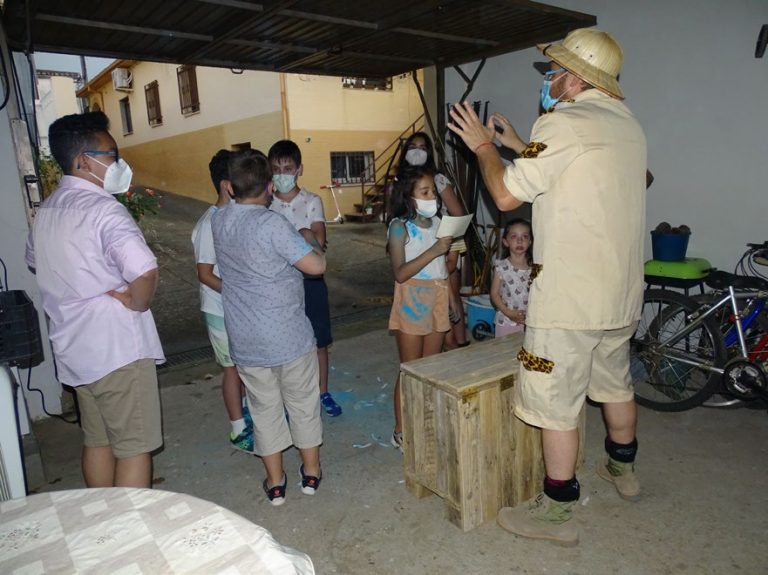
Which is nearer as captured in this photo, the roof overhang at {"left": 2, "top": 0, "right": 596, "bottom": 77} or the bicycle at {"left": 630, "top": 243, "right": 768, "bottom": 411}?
the bicycle at {"left": 630, "top": 243, "right": 768, "bottom": 411}

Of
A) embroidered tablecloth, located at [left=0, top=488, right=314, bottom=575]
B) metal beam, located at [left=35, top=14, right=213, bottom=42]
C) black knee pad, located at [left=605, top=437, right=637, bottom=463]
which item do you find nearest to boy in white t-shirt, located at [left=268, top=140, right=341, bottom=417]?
metal beam, located at [left=35, top=14, right=213, bottom=42]

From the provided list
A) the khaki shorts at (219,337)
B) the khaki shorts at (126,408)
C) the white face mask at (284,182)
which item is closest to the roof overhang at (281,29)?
the white face mask at (284,182)

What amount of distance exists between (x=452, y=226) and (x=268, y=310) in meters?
0.98

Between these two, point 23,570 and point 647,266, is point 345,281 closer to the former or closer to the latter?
point 647,266

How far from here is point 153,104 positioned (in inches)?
762

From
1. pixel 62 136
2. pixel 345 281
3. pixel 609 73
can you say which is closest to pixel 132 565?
pixel 62 136

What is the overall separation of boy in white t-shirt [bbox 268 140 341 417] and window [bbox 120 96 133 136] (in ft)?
69.2

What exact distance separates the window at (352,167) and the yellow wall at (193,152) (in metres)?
1.84

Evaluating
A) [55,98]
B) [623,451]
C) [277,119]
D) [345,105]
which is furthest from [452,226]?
[55,98]

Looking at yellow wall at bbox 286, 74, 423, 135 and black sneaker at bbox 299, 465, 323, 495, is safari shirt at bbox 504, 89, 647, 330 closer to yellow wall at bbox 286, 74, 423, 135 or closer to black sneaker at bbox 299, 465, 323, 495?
black sneaker at bbox 299, 465, 323, 495

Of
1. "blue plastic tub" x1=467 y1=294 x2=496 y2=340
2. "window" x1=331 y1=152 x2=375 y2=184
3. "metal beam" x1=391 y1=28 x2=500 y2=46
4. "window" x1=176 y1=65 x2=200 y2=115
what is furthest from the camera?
"window" x1=176 y1=65 x2=200 y2=115

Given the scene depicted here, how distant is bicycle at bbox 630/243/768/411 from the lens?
3338 millimetres

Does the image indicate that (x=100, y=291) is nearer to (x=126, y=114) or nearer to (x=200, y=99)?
(x=200, y=99)

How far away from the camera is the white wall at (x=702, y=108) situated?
3715 millimetres
